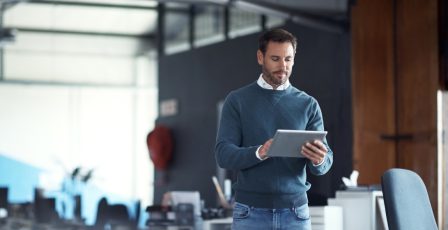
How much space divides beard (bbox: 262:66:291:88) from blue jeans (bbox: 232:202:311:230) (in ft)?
1.43

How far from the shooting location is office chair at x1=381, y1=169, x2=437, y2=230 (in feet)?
10.8

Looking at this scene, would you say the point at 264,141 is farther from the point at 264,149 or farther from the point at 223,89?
the point at 223,89

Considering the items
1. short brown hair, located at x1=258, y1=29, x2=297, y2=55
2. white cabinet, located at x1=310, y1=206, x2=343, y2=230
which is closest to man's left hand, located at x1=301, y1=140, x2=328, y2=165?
short brown hair, located at x1=258, y1=29, x2=297, y2=55

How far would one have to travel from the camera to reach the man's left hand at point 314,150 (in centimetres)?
342

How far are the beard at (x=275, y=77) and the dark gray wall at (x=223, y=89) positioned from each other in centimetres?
705

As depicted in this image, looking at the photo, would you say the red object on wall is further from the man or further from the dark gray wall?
the man

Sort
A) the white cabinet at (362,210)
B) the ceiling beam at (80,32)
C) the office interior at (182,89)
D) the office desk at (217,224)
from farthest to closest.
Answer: the ceiling beam at (80,32) < the office interior at (182,89) < the office desk at (217,224) < the white cabinet at (362,210)

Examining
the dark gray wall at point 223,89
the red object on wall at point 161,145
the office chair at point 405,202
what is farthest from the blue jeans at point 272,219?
the red object on wall at point 161,145

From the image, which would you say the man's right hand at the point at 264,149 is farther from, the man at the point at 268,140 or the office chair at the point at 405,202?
the office chair at the point at 405,202

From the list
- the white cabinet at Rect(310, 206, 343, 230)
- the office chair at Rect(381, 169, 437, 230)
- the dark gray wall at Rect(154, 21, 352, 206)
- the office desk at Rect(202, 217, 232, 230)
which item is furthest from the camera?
the dark gray wall at Rect(154, 21, 352, 206)

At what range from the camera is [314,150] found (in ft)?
11.2

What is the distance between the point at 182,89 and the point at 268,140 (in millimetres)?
10812

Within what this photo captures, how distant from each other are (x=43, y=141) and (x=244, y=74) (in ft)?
22.0

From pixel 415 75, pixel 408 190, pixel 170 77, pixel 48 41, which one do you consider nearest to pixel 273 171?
pixel 408 190
